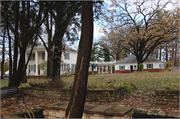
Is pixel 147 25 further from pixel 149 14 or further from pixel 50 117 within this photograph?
pixel 50 117

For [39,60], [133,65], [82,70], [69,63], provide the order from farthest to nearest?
1. [133,65]
2. [69,63]
3. [39,60]
4. [82,70]

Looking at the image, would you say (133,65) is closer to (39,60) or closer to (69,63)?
(69,63)

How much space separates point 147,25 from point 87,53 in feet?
92.3

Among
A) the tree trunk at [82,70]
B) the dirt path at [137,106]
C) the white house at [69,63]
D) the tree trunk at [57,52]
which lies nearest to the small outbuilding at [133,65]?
the white house at [69,63]

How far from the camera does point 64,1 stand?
33.2 feet

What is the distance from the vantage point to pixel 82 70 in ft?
10.5

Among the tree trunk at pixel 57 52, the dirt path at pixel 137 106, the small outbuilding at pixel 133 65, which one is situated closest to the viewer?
the dirt path at pixel 137 106

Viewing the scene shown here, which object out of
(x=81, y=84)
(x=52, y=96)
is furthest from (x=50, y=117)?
(x=52, y=96)

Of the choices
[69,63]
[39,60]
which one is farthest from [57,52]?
[39,60]

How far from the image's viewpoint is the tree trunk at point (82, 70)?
312 centimetres

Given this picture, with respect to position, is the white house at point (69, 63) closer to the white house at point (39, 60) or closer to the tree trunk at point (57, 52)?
the white house at point (39, 60)

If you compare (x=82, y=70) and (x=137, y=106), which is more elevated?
(x=82, y=70)

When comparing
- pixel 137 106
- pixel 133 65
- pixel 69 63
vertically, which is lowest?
pixel 137 106

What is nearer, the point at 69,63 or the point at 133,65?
the point at 69,63
